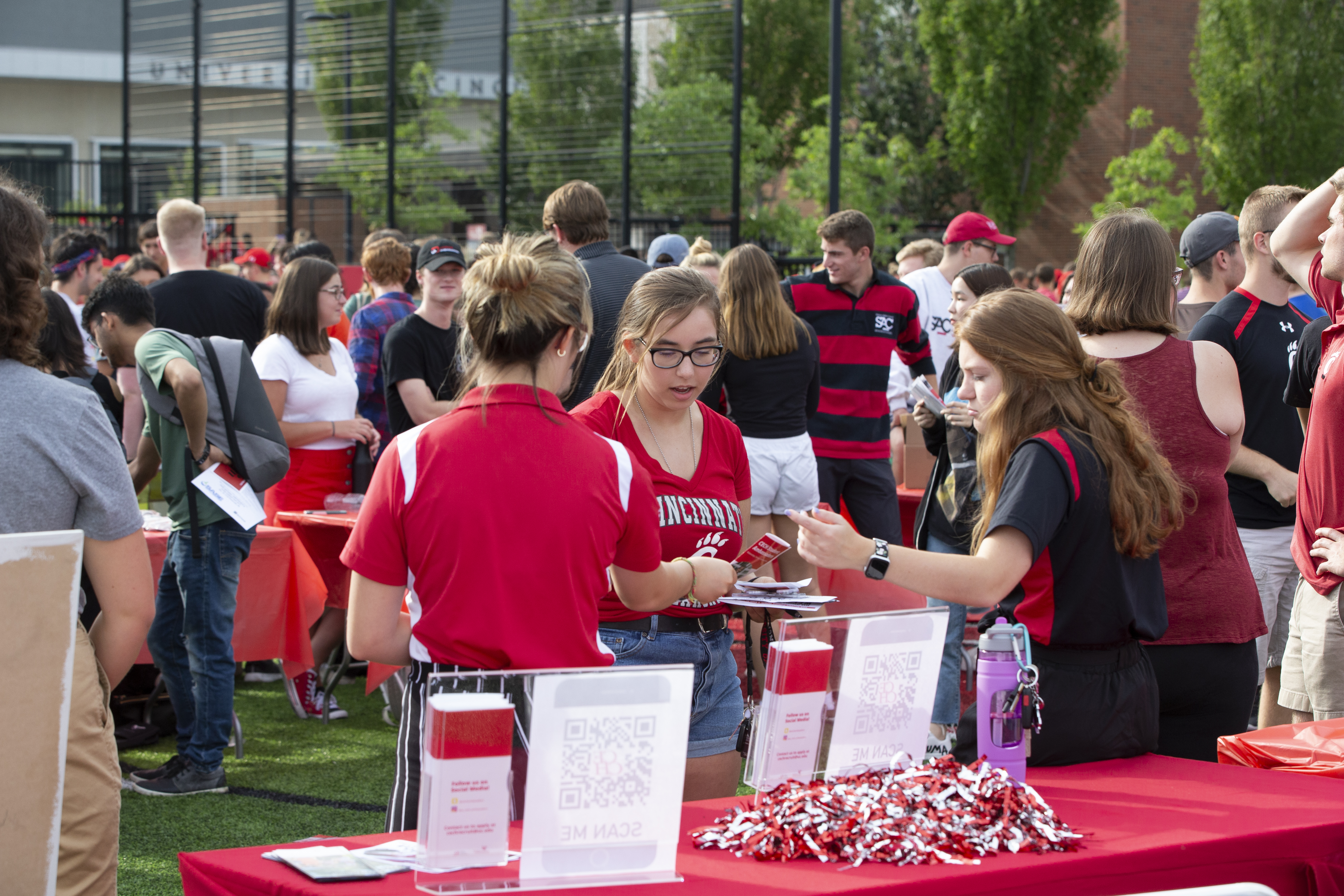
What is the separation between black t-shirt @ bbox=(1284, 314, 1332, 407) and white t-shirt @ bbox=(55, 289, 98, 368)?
145 inches

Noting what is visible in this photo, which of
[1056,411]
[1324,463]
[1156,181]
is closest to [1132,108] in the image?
[1156,181]

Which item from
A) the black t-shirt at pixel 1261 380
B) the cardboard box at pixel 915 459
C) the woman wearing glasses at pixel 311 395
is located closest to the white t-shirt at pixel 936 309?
the cardboard box at pixel 915 459

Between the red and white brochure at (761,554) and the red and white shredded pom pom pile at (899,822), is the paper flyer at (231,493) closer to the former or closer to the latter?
the red and white brochure at (761,554)

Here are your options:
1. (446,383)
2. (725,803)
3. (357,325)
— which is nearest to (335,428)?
(446,383)

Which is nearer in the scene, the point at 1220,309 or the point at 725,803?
the point at 725,803

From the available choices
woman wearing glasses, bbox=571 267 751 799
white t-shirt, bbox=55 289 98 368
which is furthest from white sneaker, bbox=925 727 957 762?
white t-shirt, bbox=55 289 98 368

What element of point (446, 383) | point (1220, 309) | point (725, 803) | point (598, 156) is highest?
point (598, 156)

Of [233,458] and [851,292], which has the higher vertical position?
[851,292]

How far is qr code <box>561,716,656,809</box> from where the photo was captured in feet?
5.33

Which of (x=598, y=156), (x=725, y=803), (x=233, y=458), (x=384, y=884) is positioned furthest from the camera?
(x=598, y=156)

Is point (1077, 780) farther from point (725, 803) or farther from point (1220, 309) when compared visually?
point (1220, 309)

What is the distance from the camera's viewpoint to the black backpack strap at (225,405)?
406 cm

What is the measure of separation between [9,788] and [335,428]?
3388 millimetres

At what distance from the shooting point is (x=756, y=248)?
4.86 m
